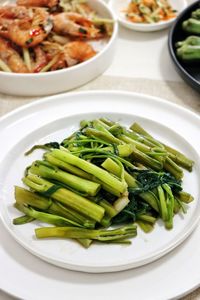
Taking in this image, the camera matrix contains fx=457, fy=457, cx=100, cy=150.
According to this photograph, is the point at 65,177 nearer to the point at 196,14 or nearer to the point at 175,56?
the point at 175,56

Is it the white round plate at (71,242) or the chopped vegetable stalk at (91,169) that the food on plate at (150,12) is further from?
the chopped vegetable stalk at (91,169)

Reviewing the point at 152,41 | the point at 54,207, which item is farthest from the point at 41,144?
the point at 152,41

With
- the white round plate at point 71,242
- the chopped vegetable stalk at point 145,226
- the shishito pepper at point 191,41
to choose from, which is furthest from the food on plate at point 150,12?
the chopped vegetable stalk at point 145,226

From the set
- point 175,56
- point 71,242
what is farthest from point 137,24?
point 71,242

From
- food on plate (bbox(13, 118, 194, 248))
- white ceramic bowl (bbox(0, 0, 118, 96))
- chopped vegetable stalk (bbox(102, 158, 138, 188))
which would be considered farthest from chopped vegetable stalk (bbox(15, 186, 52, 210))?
white ceramic bowl (bbox(0, 0, 118, 96))

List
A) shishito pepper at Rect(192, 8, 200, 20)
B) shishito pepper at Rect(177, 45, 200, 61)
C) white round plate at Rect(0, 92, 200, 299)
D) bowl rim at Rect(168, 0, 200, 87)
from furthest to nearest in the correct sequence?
shishito pepper at Rect(192, 8, 200, 20)
shishito pepper at Rect(177, 45, 200, 61)
bowl rim at Rect(168, 0, 200, 87)
white round plate at Rect(0, 92, 200, 299)

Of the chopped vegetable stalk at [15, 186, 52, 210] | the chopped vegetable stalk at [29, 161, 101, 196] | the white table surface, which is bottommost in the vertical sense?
the white table surface

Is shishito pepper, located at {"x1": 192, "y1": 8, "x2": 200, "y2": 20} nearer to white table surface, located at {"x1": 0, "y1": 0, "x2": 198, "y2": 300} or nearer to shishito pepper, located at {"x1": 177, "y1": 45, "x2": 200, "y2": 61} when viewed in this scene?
white table surface, located at {"x1": 0, "y1": 0, "x2": 198, "y2": 300}

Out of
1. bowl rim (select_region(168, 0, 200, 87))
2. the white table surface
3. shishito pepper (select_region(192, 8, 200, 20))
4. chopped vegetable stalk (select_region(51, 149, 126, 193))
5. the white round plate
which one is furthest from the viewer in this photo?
shishito pepper (select_region(192, 8, 200, 20))
